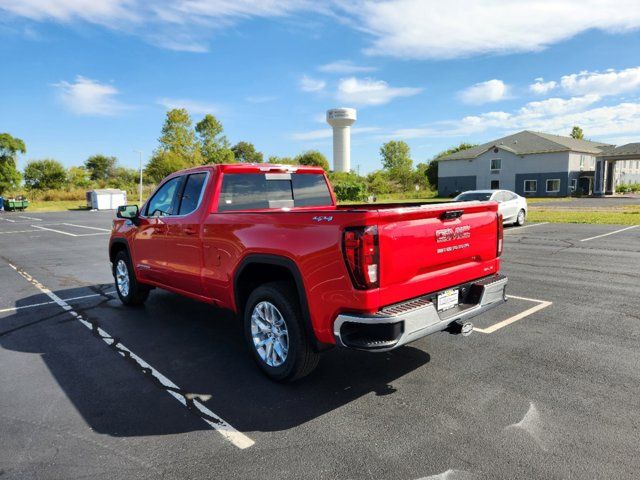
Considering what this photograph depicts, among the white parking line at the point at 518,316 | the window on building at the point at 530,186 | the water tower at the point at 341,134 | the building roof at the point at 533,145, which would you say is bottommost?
the white parking line at the point at 518,316

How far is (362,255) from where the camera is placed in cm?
307

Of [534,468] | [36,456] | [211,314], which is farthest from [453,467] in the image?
[211,314]

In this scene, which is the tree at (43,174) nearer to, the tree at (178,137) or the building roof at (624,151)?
the tree at (178,137)

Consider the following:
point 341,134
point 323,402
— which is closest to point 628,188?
point 323,402

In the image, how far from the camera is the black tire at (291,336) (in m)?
3.62

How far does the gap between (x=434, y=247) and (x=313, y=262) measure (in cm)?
100

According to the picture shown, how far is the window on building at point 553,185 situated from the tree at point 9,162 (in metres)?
65.3

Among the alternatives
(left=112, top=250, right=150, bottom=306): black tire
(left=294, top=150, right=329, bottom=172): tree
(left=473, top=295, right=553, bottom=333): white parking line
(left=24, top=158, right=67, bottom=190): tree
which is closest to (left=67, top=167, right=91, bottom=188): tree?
(left=24, top=158, right=67, bottom=190): tree

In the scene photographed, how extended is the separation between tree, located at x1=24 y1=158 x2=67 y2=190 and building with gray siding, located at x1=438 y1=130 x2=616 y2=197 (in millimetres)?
55056

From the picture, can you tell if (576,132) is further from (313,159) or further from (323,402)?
A: (323,402)

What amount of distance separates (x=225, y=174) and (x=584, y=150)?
195 feet

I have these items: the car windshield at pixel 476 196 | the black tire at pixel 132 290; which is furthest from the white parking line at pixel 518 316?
the car windshield at pixel 476 196

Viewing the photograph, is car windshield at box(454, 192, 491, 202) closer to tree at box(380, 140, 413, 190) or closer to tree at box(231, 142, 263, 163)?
tree at box(231, 142, 263, 163)

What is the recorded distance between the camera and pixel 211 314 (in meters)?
6.12
